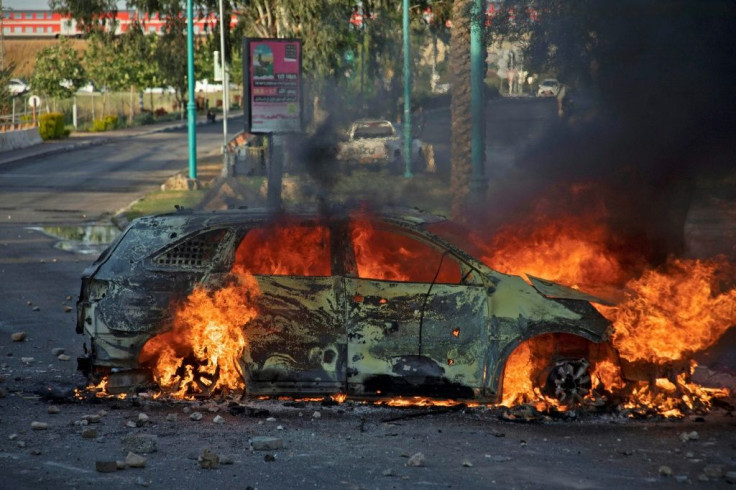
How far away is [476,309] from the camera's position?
837 cm

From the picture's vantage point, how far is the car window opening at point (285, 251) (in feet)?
28.5

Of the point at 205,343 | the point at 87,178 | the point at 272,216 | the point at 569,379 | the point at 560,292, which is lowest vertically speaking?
the point at 87,178

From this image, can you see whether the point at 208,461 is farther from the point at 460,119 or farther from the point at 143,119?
the point at 143,119

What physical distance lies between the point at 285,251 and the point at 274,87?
10.6 m

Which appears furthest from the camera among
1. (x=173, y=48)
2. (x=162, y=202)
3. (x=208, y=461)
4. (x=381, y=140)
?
(x=173, y=48)

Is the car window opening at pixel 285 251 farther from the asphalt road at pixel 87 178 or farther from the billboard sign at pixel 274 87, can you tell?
the asphalt road at pixel 87 178

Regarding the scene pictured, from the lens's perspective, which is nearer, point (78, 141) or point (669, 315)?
point (669, 315)

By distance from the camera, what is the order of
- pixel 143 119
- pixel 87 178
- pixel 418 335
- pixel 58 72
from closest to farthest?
1. pixel 418 335
2. pixel 87 178
3. pixel 58 72
4. pixel 143 119

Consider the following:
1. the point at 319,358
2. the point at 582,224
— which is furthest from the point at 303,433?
the point at 582,224

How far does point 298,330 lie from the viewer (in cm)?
849

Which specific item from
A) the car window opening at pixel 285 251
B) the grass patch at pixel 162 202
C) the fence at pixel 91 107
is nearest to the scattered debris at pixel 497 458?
the car window opening at pixel 285 251

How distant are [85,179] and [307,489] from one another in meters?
30.9

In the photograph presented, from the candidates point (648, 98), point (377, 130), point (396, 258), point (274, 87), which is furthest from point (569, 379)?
point (377, 130)

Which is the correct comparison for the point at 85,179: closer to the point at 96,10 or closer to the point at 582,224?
the point at 96,10
